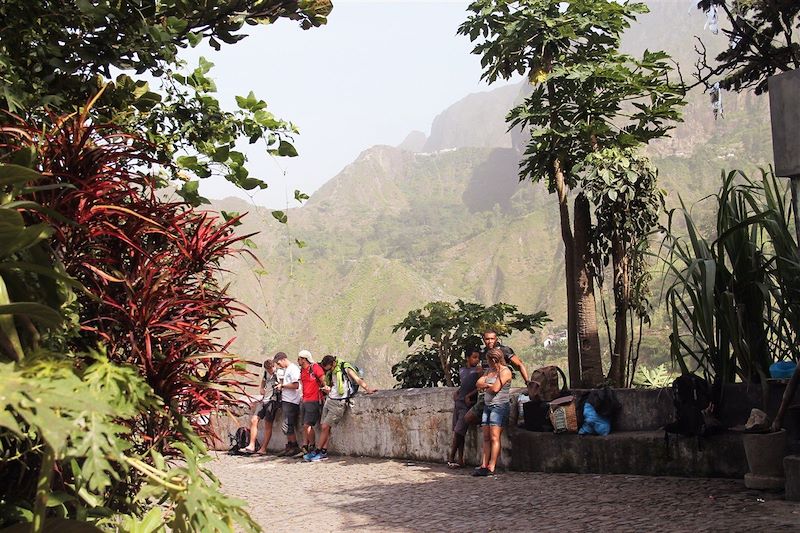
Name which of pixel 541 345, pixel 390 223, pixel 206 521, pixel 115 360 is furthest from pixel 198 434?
pixel 390 223

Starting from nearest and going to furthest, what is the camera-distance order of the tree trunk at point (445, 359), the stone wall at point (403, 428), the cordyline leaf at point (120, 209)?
the cordyline leaf at point (120, 209), the stone wall at point (403, 428), the tree trunk at point (445, 359)

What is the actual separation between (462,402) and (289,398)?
370 centimetres

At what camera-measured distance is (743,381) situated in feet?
24.7

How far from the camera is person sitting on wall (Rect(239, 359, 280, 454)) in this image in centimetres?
1329

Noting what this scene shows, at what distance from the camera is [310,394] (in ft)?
39.7

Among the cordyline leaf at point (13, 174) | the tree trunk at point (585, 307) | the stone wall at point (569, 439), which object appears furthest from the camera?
the tree trunk at point (585, 307)

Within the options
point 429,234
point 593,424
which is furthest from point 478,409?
point 429,234

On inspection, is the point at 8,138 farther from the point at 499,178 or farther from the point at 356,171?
the point at 356,171

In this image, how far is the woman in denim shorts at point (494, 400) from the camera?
8906mm

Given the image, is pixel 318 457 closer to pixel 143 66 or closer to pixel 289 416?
pixel 289 416

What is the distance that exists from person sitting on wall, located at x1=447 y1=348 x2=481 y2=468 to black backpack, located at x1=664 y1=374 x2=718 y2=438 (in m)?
2.53

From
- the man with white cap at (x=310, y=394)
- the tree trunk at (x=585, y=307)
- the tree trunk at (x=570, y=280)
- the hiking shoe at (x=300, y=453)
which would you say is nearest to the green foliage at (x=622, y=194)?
the tree trunk at (x=585, y=307)

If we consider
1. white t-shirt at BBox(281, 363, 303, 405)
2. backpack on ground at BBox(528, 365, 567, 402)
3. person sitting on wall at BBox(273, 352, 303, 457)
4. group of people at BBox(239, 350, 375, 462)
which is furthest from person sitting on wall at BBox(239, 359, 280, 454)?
backpack on ground at BBox(528, 365, 567, 402)

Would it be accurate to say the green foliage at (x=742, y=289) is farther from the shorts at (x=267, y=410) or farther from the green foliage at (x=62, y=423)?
the shorts at (x=267, y=410)
